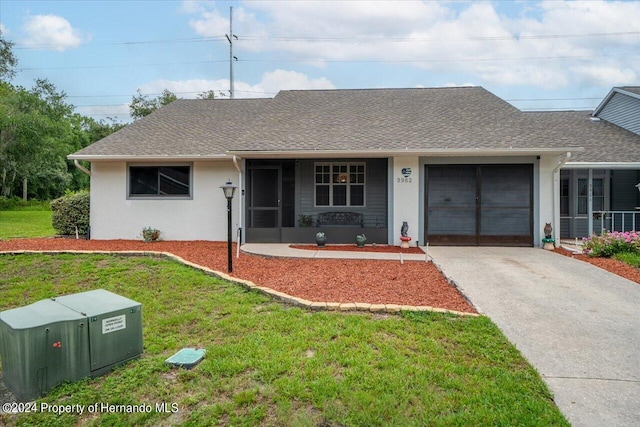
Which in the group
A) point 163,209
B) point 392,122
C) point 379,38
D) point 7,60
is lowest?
point 163,209

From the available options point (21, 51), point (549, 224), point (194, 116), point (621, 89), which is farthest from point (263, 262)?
point (21, 51)

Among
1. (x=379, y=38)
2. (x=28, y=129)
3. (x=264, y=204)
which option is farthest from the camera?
(x=379, y=38)

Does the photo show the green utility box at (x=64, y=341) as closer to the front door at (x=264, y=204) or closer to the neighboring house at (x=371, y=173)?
the neighboring house at (x=371, y=173)

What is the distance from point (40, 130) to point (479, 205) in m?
23.4

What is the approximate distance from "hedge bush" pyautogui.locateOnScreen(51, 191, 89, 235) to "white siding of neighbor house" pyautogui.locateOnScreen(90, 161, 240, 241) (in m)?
0.70

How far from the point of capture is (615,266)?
7098 millimetres

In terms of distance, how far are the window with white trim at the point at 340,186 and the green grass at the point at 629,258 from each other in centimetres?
611

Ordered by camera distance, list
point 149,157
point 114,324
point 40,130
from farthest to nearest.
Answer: point 40,130, point 149,157, point 114,324

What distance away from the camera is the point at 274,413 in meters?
2.49

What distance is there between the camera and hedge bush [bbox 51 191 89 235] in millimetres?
11312

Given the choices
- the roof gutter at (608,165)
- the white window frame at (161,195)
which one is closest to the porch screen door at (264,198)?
the white window frame at (161,195)

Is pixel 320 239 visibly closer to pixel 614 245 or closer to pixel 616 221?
pixel 614 245

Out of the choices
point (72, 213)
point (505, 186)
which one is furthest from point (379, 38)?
point (72, 213)

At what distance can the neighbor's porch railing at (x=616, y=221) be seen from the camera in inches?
434
